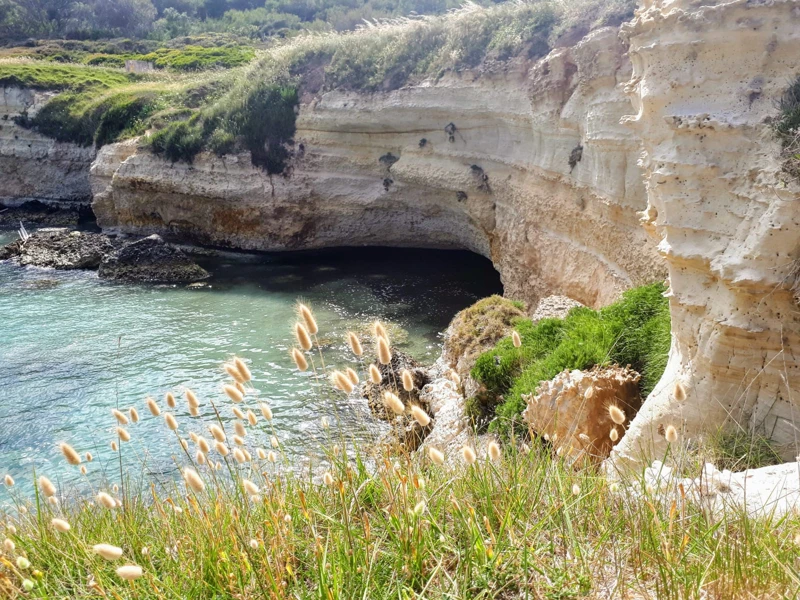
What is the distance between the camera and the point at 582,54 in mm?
13891

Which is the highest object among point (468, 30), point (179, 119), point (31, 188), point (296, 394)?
point (468, 30)

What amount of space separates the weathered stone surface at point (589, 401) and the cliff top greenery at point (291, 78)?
9920 mm

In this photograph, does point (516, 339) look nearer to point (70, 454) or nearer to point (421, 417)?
point (421, 417)

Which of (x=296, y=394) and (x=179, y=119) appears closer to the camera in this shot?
(x=296, y=394)

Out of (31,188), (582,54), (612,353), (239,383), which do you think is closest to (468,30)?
(582,54)

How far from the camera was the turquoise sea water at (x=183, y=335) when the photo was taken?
11.2m

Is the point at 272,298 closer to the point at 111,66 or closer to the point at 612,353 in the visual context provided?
the point at 612,353

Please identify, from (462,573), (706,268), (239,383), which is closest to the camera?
(462,573)

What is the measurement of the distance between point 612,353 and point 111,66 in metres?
46.1

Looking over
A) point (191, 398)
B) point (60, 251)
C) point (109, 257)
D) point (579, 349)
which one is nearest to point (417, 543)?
point (191, 398)

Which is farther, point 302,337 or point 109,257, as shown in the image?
point 109,257

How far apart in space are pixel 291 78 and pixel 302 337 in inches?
946

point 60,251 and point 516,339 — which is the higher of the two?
point 516,339

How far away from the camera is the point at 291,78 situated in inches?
1000
